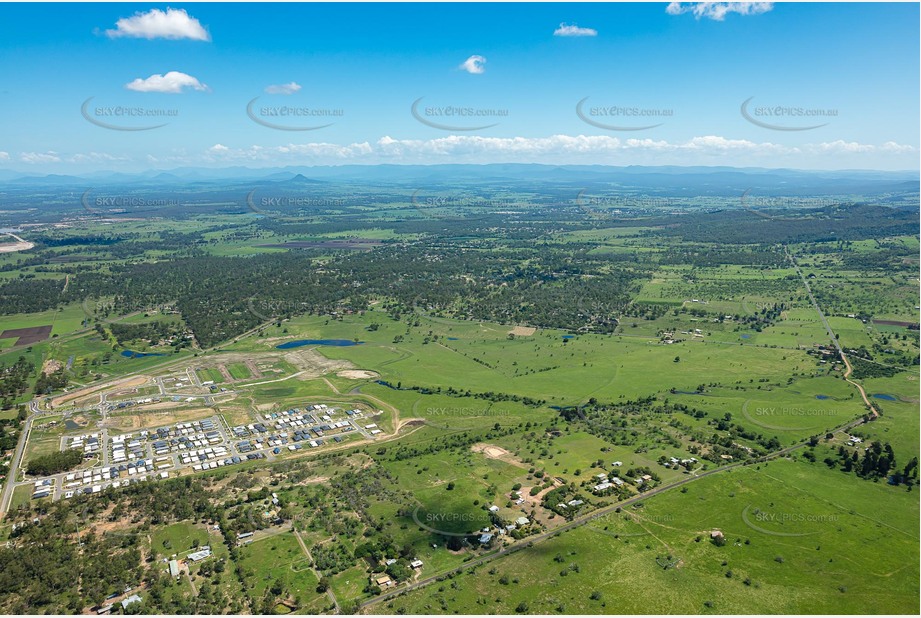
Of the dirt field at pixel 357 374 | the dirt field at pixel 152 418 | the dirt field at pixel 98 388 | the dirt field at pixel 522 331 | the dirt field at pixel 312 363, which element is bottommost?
the dirt field at pixel 152 418

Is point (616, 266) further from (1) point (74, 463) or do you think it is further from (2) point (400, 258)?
(1) point (74, 463)

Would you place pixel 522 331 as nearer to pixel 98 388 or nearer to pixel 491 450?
pixel 491 450

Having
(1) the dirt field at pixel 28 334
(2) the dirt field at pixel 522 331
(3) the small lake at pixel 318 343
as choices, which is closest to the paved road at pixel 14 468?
(3) the small lake at pixel 318 343

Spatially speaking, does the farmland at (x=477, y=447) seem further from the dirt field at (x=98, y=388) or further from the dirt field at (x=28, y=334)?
the dirt field at (x=28, y=334)

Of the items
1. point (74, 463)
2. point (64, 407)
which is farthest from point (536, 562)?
point (64, 407)

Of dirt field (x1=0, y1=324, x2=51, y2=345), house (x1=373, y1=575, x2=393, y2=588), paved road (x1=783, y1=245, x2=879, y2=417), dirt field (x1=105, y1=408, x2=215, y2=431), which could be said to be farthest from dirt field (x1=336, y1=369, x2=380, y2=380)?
paved road (x1=783, y1=245, x2=879, y2=417)

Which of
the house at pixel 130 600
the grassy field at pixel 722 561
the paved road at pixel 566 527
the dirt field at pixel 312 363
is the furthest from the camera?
the dirt field at pixel 312 363

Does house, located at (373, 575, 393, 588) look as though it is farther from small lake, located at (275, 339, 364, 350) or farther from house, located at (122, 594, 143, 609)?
small lake, located at (275, 339, 364, 350)

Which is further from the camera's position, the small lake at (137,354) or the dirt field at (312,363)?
the small lake at (137,354)
